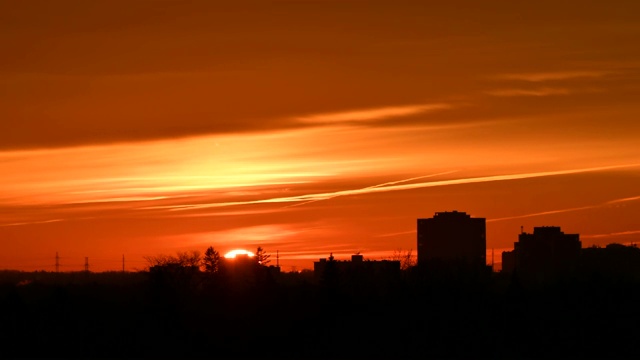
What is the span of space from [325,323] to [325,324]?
0.89 feet

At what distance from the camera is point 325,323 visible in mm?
153000

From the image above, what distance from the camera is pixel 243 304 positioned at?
155625 millimetres

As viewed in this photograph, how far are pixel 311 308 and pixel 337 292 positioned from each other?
6.90 metres

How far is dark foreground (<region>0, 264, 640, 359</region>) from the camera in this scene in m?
143

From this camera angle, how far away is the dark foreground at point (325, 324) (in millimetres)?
143250

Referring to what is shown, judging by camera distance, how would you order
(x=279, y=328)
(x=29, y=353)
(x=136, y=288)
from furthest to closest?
1. (x=136, y=288)
2. (x=279, y=328)
3. (x=29, y=353)

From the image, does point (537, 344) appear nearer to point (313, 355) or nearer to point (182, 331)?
point (313, 355)

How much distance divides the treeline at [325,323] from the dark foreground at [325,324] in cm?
17

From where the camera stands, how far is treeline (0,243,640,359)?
143 metres

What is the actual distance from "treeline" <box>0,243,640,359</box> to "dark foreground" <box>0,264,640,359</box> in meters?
0.17

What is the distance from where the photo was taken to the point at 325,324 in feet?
501

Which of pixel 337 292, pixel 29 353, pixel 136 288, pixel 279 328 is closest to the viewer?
pixel 29 353

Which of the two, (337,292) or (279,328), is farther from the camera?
(337,292)

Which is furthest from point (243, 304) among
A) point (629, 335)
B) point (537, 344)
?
point (629, 335)
